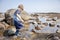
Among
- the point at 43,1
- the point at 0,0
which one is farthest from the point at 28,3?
the point at 0,0

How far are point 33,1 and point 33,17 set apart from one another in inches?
15.5

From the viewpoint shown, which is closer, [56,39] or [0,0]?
[56,39]

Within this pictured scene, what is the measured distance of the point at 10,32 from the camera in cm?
328

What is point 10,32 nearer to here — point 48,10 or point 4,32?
point 4,32

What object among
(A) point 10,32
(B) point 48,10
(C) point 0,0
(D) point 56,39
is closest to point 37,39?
(D) point 56,39

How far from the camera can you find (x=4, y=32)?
3.31m

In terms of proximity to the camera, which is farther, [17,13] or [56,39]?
[17,13]

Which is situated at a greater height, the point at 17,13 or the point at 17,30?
the point at 17,13

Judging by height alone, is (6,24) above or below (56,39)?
above

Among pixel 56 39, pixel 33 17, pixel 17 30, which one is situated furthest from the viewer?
pixel 33 17

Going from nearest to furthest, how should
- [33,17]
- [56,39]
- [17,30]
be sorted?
1. [56,39]
2. [17,30]
3. [33,17]

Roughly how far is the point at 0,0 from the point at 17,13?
0.57 m

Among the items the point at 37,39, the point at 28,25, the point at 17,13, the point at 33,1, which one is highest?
the point at 33,1

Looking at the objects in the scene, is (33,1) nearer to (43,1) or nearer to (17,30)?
(43,1)
